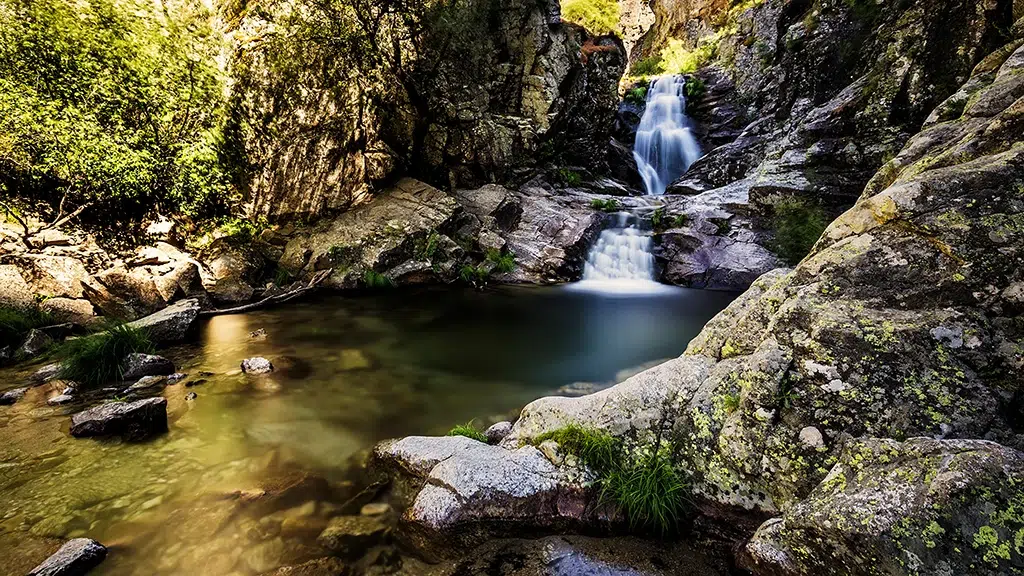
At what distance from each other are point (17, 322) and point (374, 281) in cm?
802

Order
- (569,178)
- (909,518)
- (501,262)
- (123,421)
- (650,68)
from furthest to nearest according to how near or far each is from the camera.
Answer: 1. (650,68)
2. (569,178)
3. (501,262)
4. (123,421)
5. (909,518)

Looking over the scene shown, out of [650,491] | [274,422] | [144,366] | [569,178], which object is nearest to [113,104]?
[144,366]

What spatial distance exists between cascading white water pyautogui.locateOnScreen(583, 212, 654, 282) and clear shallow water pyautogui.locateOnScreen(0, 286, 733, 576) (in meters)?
5.10

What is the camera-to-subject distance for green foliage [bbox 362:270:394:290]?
14.1 metres

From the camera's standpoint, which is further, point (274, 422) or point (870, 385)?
point (274, 422)

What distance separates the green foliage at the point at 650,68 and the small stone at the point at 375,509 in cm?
3997

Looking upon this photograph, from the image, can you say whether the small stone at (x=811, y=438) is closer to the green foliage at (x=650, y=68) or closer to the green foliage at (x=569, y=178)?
the green foliage at (x=569, y=178)

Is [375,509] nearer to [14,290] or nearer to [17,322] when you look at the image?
[17,322]

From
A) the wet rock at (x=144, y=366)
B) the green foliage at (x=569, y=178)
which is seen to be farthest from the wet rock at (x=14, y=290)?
the green foliage at (x=569, y=178)

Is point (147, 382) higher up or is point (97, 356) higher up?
point (97, 356)

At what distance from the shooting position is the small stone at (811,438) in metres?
2.59

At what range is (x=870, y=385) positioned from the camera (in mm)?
2631

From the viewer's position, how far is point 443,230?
16.0m

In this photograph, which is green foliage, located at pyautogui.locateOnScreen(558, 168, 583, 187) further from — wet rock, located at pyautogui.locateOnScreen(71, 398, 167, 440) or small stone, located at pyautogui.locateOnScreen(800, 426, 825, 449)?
small stone, located at pyautogui.locateOnScreen(800, 426, 825, 449)
